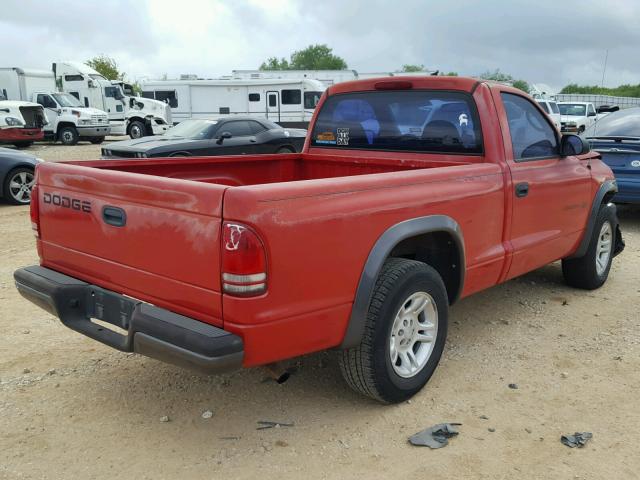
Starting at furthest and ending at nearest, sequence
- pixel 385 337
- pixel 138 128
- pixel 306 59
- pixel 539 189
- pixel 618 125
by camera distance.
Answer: pixel 306 59 < pixel 138 128 < pixel 618 125 < pixel 539 189 < pixel 385 337

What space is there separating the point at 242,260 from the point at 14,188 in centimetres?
838

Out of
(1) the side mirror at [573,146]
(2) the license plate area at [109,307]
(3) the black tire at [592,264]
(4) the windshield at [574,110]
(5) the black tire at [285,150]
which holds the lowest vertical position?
(3) the black tire at [592,264]

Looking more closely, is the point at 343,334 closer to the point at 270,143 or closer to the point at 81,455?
the point at 81,455

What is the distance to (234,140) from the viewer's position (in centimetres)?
1158

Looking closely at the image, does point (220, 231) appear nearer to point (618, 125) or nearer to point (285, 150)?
point (618, 125)

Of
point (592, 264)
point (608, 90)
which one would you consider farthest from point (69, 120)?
point (608, 90)

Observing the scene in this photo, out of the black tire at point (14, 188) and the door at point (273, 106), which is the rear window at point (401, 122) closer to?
the black tire at point (14, 188)

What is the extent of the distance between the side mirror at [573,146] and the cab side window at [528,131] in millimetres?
64

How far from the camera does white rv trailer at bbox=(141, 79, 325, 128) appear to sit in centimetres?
2491

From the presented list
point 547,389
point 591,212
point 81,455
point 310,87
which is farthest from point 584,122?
point 81,455

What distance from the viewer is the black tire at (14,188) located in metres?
9.24

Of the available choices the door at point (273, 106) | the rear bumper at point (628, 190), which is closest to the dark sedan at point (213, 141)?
the rear bumper at point (628, 190)

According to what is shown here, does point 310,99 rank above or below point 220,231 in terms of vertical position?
above

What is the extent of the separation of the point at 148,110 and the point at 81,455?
972 inches
